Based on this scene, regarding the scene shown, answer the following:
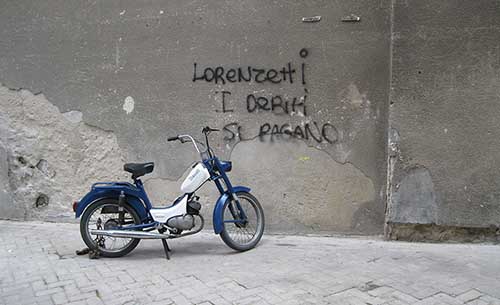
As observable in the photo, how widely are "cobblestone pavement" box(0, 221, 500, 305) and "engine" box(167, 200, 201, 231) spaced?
1.06ft

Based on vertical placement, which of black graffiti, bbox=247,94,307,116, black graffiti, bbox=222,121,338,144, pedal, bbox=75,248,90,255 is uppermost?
black graffiti, bbox=247,94,307,116

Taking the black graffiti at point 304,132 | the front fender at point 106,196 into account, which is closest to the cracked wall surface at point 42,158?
the front fender at point 106,196

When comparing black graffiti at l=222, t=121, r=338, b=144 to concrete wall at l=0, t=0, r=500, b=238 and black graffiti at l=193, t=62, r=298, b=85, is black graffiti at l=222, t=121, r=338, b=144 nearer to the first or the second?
concrete wall at l=0, t=0, r=500, b=238

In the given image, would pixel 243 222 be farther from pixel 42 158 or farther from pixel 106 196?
pixel 42 158

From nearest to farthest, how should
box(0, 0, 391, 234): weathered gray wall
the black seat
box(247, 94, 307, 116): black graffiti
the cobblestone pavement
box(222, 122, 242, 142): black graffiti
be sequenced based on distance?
the cobblestone pavement
the black seat
box(0, 0, 391, 234): weathered gray wall
box(247, 94, 307, 116): black graffiti
box(222, 122, 242, 142): black graffiti

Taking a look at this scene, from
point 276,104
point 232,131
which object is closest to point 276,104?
point 276,104

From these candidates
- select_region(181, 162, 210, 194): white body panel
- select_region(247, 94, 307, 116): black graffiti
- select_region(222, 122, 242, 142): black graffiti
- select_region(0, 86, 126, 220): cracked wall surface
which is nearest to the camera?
select_region(181, 162, 210, 194): white body panel

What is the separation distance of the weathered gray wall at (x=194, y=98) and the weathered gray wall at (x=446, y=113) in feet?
0.87

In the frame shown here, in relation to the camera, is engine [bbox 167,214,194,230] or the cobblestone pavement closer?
the cobblestone pavement

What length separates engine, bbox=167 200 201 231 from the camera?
437 cm

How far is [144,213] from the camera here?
4.39m

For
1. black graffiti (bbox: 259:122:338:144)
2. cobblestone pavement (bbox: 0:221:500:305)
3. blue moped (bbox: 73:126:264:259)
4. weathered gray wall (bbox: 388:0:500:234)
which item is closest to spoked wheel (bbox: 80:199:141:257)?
blue moped (bbox: 73:126:264:259)

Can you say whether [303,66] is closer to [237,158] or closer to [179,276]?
[237,158]

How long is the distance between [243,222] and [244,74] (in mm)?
1874
